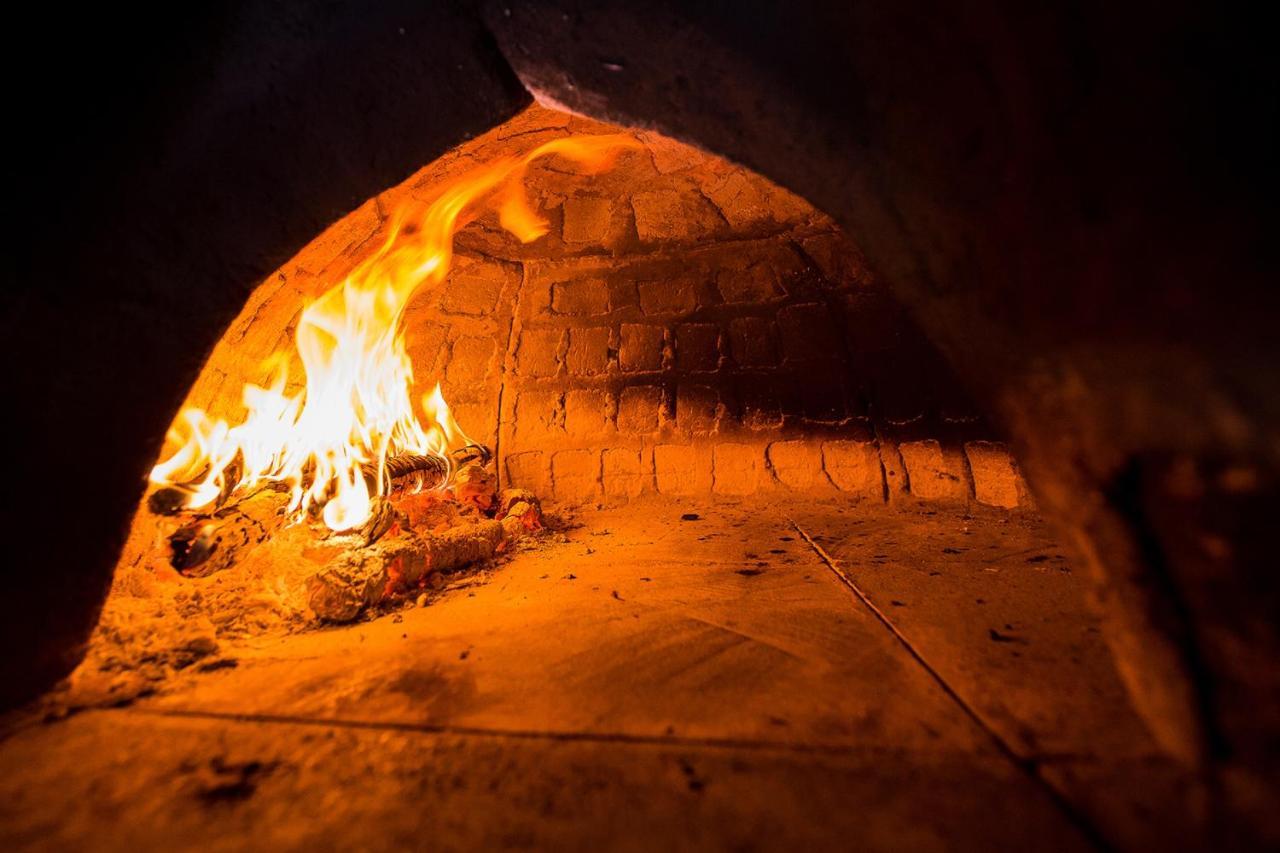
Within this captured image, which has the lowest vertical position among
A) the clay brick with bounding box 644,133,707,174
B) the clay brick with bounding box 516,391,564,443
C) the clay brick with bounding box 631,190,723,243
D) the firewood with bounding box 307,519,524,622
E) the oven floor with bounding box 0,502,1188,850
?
the oven floor with bounding box 0,502,1188,850

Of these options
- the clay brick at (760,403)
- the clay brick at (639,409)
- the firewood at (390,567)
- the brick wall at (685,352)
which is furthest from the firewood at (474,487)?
the clay brick at (760,403)

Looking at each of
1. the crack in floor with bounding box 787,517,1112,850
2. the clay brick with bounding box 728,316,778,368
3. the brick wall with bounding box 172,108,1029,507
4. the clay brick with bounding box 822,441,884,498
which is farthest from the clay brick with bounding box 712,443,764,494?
the crack in floor with bounding box 787,517,1112,850

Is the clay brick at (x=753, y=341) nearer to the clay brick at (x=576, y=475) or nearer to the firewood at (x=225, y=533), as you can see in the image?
the clay brick at (x=576, y=475)

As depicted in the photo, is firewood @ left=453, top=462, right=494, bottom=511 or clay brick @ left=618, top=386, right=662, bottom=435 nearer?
firewood @ left=453, top=462, right=494, bottom=511

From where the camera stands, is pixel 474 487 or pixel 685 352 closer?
pixel 474 487

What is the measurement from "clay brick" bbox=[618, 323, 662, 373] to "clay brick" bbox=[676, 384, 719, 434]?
299mm

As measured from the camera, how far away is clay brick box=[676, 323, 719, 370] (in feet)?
12.1

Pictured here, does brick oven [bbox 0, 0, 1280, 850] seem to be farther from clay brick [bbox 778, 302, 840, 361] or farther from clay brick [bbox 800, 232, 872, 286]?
clay brick [bbox 800, 232, 872, 286]

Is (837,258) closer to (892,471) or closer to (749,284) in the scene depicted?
(749,284)

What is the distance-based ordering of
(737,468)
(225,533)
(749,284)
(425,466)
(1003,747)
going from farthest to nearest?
(749,284), (737,468), (425,466), (225,533), (1003,747)

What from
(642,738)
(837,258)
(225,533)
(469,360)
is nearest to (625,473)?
(469,360)

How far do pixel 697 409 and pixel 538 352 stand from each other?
1238mm

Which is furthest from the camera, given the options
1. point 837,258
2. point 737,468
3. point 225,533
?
point 837,258

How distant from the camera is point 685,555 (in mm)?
2387
